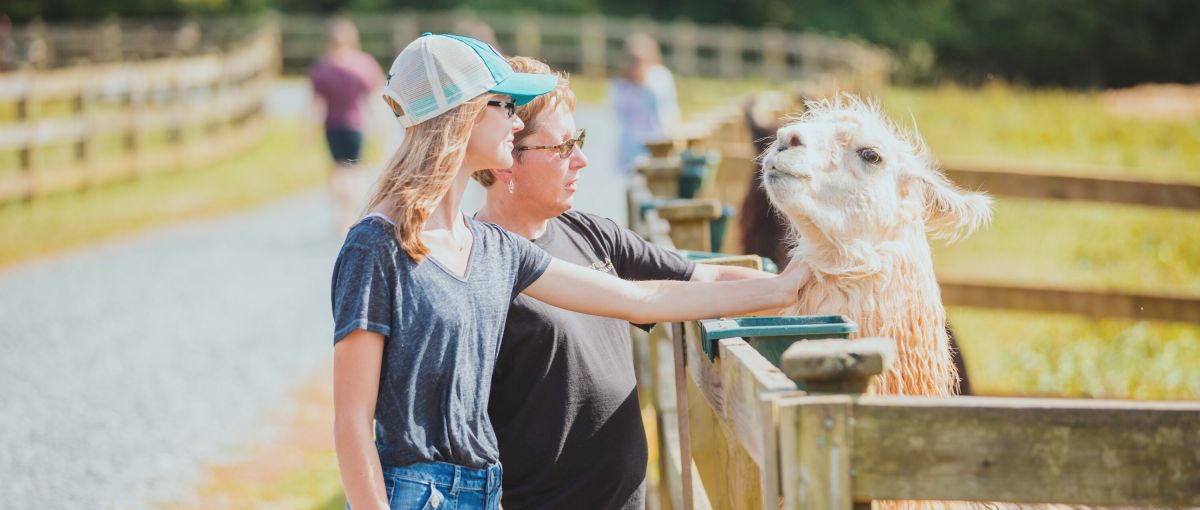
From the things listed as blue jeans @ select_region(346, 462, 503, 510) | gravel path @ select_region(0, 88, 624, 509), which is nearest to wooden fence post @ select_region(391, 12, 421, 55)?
gravel path @ select_region(0, 88, 624, 509)

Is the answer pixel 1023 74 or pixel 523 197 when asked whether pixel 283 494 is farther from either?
pixel 1023 74

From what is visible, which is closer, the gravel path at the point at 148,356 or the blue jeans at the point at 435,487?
the blue jeans at the point at 435,487

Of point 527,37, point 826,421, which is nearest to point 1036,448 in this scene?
point 826,421

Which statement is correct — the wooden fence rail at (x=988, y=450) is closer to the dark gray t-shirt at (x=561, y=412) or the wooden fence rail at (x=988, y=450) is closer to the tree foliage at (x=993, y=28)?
the dark gray t-shirt at (x=561, y=412)

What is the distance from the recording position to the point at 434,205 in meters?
2.11

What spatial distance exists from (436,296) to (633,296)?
462 mm

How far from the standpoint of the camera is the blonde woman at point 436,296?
2018 mm

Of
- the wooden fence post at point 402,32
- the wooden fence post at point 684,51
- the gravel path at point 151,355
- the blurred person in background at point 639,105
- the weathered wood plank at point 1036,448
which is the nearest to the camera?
the weathered wood plank at point 1036,448

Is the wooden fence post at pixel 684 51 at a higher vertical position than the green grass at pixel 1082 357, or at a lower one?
higher

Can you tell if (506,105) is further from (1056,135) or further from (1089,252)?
(1056,135)

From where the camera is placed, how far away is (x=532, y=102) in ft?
8.69

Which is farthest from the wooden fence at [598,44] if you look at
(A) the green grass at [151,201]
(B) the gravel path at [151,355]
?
(B) the gravel path at [151,355]

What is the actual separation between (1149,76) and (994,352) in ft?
104

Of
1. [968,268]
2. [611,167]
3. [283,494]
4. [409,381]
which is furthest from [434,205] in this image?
[611,167]
